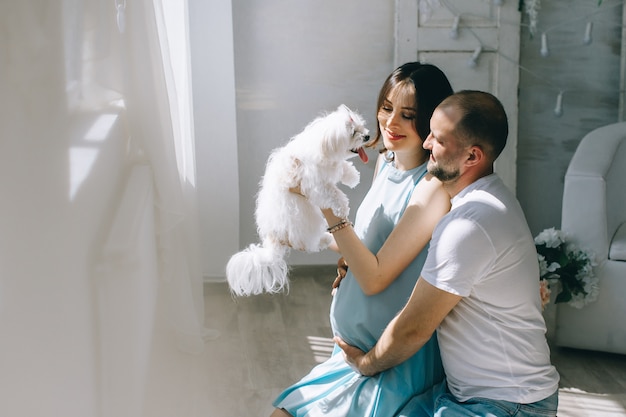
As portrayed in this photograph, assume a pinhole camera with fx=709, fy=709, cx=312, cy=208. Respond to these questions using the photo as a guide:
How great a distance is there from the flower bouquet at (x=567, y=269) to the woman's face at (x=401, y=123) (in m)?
1.29

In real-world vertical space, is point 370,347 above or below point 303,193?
below

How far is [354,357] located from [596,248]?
5.09 ft

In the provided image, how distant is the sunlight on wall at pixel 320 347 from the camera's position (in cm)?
290

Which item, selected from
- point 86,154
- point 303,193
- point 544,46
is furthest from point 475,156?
point 544,46

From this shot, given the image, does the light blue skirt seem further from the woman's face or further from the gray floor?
the gray floor

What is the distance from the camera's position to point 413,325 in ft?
4.88

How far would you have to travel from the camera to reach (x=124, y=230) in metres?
1.49

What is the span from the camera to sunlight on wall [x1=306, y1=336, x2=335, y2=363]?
2.90 metres

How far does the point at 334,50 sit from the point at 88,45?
2.54m

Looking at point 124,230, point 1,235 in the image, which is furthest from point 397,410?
point 1,235

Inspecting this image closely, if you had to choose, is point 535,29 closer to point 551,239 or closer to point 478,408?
point 551,239

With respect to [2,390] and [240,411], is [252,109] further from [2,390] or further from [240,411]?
[2,390]

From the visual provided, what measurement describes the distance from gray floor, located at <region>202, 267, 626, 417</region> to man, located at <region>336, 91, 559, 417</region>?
1068 millimetres

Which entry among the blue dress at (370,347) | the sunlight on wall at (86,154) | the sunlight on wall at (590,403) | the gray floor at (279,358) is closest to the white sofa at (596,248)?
the gray floor at (279,358)
